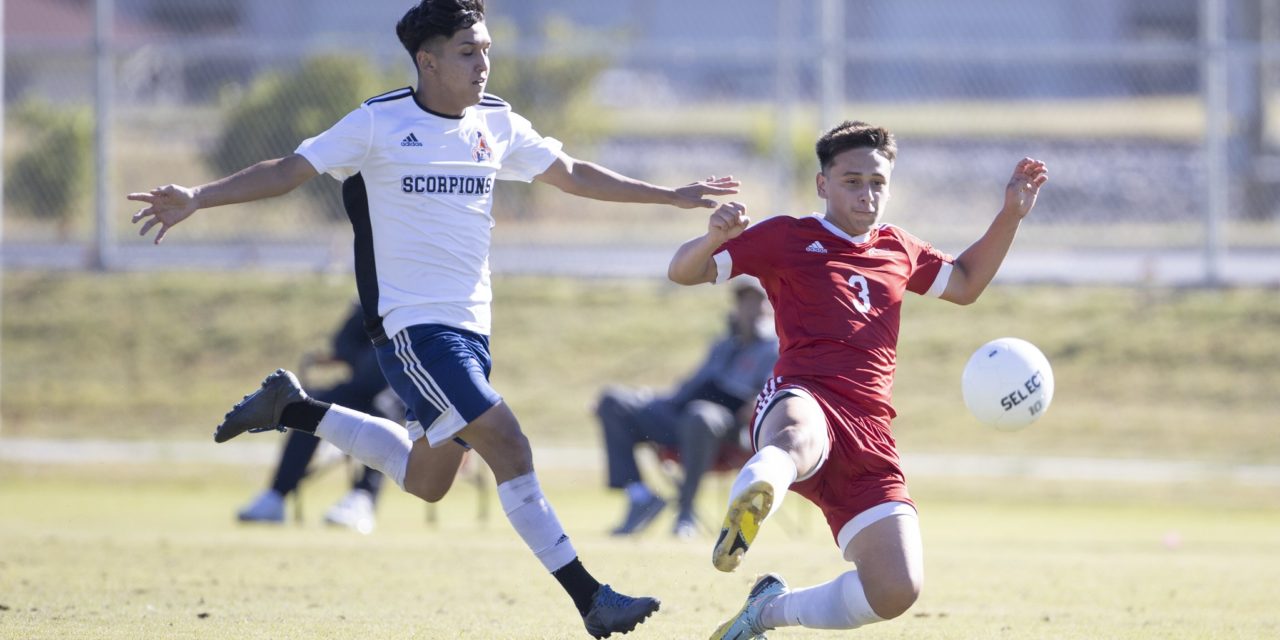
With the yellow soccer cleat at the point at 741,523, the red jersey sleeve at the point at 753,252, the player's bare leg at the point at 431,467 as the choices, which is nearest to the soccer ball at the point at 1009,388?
the red jersey sleeve at the point at 753,252

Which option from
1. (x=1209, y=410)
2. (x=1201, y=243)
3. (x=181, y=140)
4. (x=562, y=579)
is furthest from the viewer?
(x=181, y=140)

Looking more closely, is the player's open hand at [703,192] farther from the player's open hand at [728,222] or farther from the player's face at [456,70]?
the player's face at [456,70]

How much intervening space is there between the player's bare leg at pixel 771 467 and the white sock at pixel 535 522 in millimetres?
768

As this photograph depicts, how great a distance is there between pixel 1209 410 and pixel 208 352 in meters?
9.44

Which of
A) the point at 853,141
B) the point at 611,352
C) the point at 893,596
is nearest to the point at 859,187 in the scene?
the point at 853,141

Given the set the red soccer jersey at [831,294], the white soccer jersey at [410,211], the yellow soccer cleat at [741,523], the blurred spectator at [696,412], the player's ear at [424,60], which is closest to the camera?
the yellow soccer cleat at [741,523]

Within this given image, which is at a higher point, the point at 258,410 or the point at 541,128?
the point at 541,128

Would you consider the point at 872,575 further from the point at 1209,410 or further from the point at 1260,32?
the point at 1260,32

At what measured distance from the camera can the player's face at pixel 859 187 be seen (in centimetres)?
520

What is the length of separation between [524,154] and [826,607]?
6.69 feet

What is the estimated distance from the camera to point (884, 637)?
550 centimetres

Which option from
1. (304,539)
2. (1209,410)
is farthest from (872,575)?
(1209,410)

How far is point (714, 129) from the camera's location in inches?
693

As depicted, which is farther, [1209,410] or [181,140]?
[181,140]
